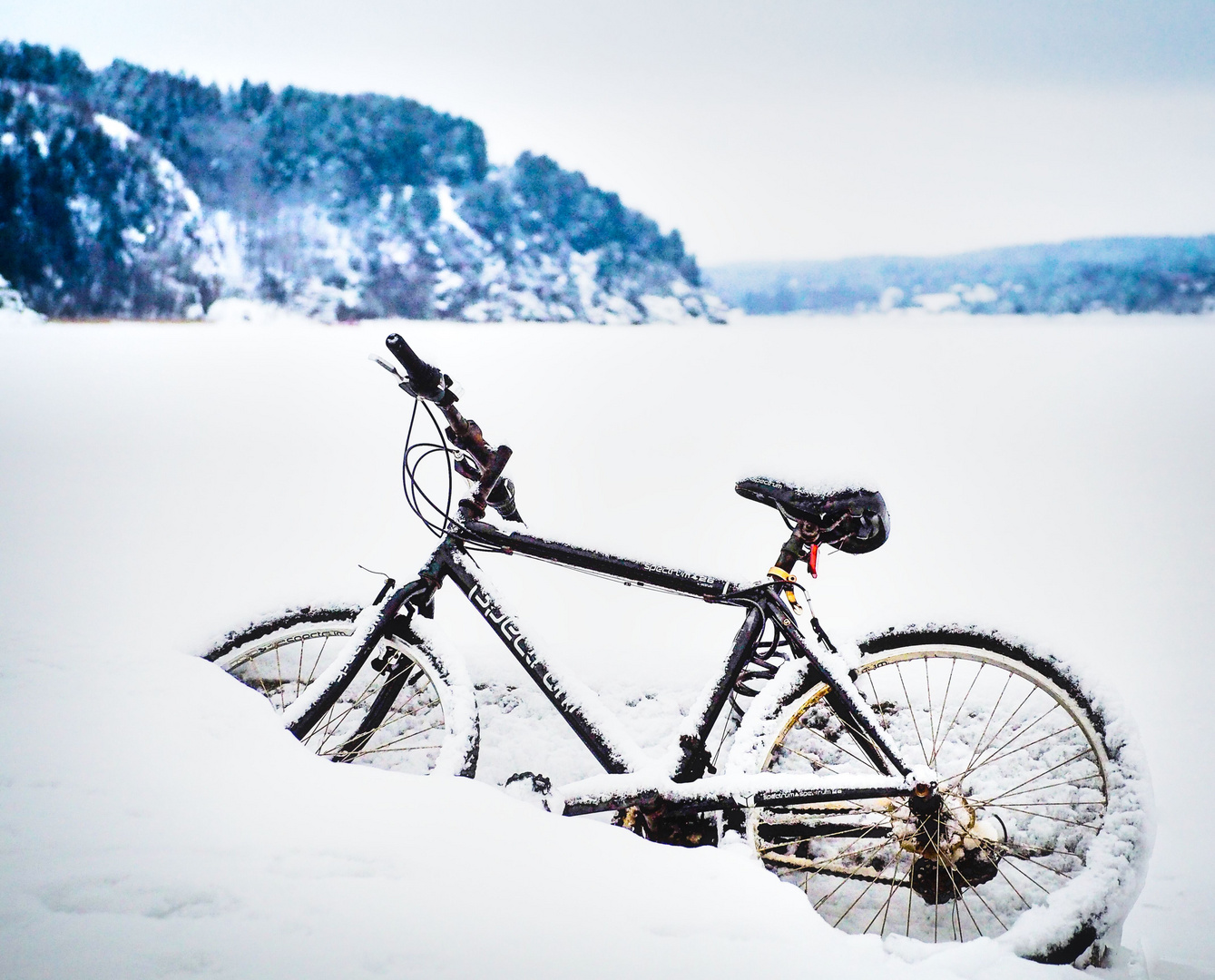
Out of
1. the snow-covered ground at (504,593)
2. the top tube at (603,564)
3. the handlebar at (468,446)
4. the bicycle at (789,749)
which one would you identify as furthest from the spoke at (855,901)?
the handlebar at (468,446)

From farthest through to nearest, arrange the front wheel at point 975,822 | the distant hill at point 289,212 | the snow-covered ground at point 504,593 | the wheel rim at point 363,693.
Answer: the distant hill at point 289,212 → the wheel rim at point 363,693 → the front wheel at point 975,822 → the snow-covered ground at point 504,593

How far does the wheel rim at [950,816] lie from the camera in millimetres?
1446

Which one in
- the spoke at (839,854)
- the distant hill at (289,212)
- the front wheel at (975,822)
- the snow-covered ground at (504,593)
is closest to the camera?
the snow-covered ground at (504,593)

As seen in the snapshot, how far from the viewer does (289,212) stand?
319 inches

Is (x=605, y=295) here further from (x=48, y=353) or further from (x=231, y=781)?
(x=231, y=781)

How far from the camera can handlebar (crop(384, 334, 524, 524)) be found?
141 centimetres

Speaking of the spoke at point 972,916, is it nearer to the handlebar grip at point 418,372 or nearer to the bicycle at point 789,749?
the bicycle at point 789,749

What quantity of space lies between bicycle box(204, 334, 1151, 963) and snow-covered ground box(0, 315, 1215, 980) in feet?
0.25

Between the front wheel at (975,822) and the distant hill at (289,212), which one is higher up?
the distant hill at (289,212)

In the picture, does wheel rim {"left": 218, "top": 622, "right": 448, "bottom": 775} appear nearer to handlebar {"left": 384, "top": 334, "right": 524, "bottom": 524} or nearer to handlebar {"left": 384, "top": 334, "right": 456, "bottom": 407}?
handlebar {"left": 384, "top": 334, "right": 524, "bottom": 524}

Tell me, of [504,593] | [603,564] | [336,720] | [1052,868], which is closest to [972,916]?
[1052,868]

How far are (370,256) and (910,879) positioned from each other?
28.2ft

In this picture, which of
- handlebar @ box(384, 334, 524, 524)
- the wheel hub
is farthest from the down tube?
the wheel hub

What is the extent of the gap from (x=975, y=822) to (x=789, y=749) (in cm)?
41
